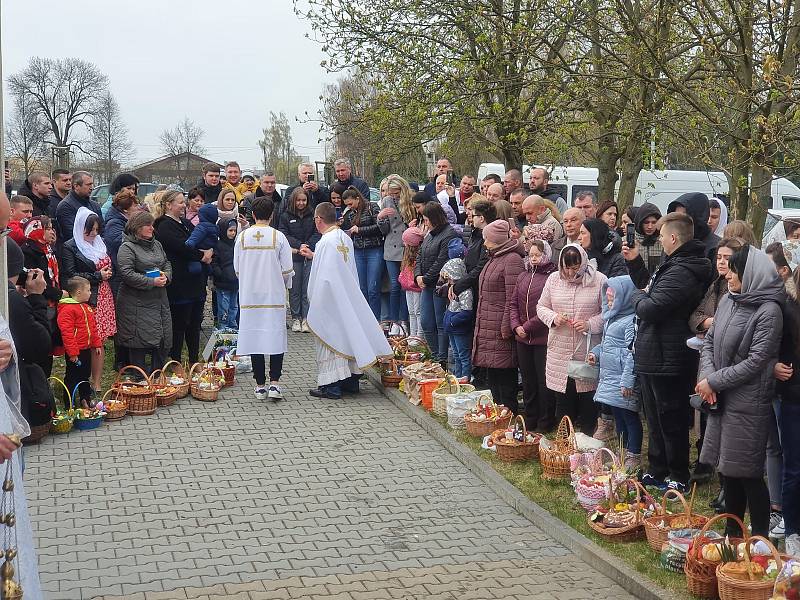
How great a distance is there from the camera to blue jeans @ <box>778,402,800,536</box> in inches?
243

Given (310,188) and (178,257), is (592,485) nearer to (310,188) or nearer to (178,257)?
(178,257)

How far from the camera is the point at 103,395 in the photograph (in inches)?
421

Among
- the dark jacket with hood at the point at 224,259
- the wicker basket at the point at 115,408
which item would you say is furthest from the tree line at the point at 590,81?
the wicker basket at the point at 115,408

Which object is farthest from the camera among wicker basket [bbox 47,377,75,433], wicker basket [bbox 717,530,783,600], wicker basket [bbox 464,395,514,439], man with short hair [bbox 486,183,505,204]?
man with short hair [bbox 486,183,505,204]

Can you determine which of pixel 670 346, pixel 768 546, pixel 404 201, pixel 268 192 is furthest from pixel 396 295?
pixel 768 546

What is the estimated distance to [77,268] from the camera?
1109 cm

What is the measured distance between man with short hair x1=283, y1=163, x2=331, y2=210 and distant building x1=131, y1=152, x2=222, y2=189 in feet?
153

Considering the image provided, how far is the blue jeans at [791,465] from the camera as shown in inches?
243

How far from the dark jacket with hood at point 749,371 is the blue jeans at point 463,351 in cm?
466

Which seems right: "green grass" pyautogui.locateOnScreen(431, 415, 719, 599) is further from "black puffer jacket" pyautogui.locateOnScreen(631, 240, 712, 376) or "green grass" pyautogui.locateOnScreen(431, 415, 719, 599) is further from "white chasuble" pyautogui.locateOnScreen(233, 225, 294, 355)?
"white chasuble" pyautogui.locateOnScreen(233, 225, 294, 355)

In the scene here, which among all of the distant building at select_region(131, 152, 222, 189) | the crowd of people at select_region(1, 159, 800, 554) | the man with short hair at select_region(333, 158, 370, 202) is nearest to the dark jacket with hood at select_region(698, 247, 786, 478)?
the crowd of people at select_region(1, 159, 800, 554)

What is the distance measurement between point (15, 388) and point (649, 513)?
400 centimetres

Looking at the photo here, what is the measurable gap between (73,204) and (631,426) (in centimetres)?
751

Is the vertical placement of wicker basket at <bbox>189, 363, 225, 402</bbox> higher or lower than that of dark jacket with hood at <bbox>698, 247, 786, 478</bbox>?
lower
